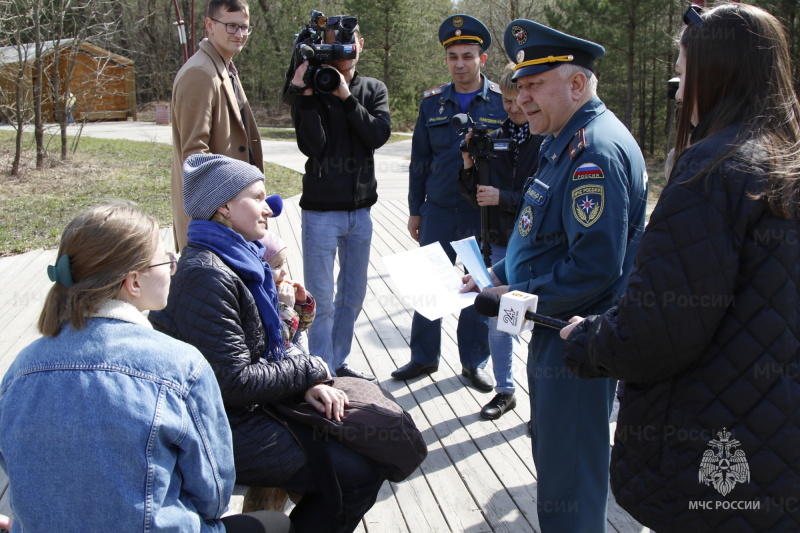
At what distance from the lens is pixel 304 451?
7.71 feet

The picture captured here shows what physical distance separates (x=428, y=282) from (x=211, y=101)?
5.67 ft

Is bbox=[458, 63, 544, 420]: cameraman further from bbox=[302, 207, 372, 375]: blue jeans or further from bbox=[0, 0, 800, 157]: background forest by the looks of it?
bbox=[0, 0, 800, 157]: background forest

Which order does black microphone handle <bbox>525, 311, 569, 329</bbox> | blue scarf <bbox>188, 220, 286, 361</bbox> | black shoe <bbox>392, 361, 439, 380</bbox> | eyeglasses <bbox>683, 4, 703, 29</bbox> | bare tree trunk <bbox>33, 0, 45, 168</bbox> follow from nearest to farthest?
eyeglasses <bbox>683, 4, 703, 29</bbox> → black microphone handle <bbox>525, 311, 569, 329</bbox> → blue scarf <bbox>188, 220, 286, 361</bbox> → black shoe <bbox>392, 361, 439, 380</bbox> → bare tree trunk <bbox>33, 0, 45, 168</bbox>

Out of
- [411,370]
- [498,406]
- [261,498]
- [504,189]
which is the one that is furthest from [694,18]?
[411,370]

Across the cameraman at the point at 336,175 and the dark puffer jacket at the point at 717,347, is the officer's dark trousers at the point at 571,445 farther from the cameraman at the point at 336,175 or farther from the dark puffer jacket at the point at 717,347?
the cameraman at the point at 336,175

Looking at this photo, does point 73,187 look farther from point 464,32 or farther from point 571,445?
point 571,445

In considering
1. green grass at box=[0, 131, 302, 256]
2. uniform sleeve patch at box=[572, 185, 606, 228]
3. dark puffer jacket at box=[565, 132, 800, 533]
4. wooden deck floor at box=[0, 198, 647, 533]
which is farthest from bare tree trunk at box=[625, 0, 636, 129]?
dark puffer jacket at box=[565, 132, 800, 533]

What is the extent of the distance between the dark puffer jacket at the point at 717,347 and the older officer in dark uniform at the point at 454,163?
8.54 feet

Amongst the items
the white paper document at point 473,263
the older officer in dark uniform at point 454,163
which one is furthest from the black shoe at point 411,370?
the white paper document at point 473,263

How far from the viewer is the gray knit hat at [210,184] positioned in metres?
2.52

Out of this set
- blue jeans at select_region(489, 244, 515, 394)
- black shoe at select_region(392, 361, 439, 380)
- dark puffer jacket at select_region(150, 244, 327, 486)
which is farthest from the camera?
black shoe at select_region(392, 361, 439, 380)

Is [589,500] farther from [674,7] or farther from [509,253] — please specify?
[674,7]

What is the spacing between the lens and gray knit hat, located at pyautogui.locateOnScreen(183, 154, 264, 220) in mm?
2516

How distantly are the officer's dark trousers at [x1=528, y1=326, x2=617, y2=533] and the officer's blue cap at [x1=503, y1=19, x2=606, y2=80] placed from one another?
36.0 inches
